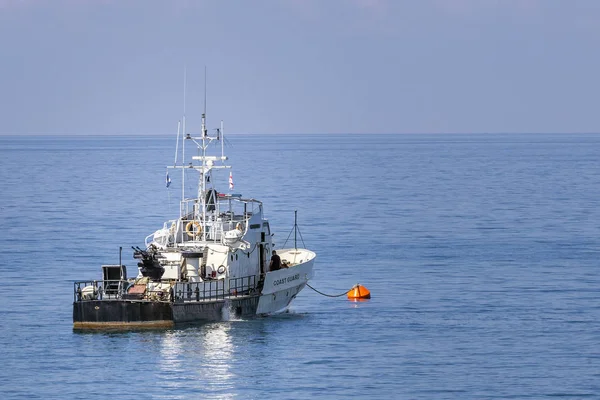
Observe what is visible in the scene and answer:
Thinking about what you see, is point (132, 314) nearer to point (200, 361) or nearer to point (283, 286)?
point (200, 361)

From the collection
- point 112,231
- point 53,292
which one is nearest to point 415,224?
point 112,231

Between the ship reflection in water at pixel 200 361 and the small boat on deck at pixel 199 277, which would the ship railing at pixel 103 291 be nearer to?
the small boat on deck at pixel 199 277

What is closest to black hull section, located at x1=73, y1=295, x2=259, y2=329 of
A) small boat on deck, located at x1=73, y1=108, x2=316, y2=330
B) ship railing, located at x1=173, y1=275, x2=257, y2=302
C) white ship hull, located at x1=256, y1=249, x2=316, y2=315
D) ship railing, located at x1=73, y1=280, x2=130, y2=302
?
small boat on deck, located at x1=73, y1=108, x2=316, y2=330

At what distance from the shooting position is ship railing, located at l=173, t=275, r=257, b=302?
58.6 m

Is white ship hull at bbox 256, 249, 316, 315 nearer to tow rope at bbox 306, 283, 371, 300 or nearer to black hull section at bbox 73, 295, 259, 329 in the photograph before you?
tow rope at bbox 306, 283, 371, 300

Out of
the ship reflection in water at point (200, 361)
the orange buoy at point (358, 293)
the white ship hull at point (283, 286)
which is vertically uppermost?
the white ship hull at point (283, 286)

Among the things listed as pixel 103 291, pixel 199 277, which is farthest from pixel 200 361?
pixel 199 277

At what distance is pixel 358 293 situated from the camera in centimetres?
7056

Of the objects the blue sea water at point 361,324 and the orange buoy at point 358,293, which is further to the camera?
the orange buoy at point 358,293

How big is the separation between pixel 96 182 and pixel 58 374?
14328 cm

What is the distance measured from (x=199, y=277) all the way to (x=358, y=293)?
12.7m

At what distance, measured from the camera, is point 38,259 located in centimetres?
8725

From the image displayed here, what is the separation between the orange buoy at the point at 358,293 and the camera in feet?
231

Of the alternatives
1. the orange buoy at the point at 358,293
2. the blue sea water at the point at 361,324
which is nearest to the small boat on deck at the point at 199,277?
the blue sea water at the point at 361,324
